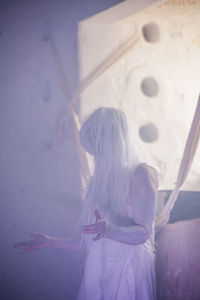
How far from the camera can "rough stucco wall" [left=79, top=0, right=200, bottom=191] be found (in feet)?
10.1

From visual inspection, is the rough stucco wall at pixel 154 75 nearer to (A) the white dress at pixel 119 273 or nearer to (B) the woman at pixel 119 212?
(B) the woman at pixel 119 212

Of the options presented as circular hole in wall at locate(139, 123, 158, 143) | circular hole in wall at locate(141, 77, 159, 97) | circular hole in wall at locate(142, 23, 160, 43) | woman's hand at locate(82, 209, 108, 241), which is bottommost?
woman's hand at locate(82, 209, 108, 241)

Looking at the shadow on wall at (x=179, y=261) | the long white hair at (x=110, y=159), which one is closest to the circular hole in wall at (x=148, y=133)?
the shadow on wall at (x=179, y=261)

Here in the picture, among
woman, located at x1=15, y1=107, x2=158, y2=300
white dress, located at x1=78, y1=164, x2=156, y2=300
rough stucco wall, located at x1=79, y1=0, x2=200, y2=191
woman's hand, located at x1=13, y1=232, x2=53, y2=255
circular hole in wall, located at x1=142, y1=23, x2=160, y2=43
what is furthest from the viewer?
circular hole in wall, located at x1=142, y1=23, x2=160, y2=43

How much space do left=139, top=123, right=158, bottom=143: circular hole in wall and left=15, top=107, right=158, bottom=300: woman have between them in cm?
180

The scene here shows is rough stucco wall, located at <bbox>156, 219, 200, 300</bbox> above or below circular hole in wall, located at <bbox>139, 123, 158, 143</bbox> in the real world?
below

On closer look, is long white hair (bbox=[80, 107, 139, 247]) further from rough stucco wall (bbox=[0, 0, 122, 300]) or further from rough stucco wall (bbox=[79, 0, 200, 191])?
rough stucco wall (bbox=[79, 0, 200, 191])

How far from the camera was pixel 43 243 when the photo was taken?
162cm

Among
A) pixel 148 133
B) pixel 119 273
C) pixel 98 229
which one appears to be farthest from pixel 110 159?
pixel 148 133

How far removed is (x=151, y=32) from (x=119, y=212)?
9.84ft

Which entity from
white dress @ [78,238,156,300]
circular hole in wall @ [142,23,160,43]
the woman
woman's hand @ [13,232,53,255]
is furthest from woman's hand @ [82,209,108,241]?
circular hole in wall @ [142,23,160,43]

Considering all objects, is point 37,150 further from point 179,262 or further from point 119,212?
point 179,262

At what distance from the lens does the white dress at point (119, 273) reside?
4.56 feet

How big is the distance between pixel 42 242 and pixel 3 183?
96.4 inches
